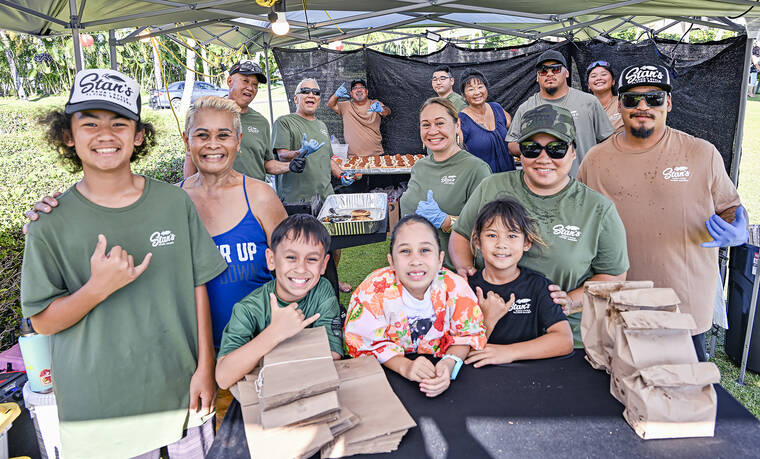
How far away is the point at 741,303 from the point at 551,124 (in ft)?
8.27

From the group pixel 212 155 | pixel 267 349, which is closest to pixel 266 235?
pixel 212 155

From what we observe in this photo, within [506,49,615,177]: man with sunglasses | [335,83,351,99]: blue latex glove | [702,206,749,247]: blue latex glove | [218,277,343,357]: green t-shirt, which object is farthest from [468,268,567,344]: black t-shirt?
[335,83,351,99]: blue latex glove

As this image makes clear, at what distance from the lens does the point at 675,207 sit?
2389mm

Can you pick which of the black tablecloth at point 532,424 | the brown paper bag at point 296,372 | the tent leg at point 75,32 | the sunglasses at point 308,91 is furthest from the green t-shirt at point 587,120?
the tent leg at point 75,32

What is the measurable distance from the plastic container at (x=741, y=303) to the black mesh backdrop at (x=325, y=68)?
6.14 m

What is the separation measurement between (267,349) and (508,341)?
1.00 metres

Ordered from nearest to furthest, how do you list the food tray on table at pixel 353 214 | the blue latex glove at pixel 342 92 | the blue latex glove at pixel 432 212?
1. the blue latex glove at pixel 432 212
2. the food tray on table at pixel 353 214
3. the blue latex glove at pixel 342 92

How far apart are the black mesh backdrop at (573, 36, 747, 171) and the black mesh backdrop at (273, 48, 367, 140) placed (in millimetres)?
3746

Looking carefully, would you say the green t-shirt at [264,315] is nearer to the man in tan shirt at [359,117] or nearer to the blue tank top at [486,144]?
the blue tank top at [486,144]

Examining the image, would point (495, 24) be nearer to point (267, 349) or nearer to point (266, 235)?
point (266, 235)

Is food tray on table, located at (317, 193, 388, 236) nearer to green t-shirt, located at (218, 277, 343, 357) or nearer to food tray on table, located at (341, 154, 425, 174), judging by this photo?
green t-shirt, located at (218, 277, 343, 357)

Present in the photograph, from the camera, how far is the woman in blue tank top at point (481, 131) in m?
4.61

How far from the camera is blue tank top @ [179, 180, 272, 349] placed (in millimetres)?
2037

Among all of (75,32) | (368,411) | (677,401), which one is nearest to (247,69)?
(75,32)
